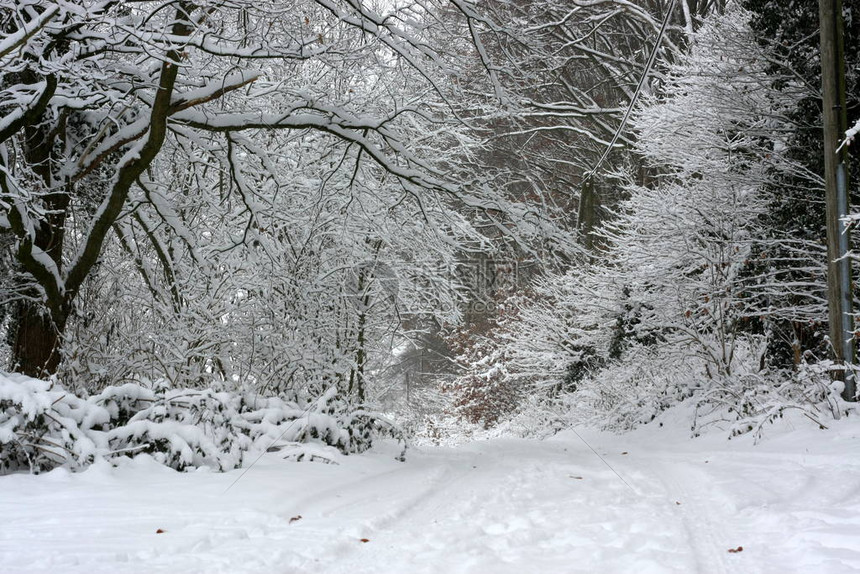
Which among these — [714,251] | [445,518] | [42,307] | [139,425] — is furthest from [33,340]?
[714,251]

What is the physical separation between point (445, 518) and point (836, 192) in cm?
535

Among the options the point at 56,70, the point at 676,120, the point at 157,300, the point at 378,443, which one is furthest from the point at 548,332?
the point at 56,70

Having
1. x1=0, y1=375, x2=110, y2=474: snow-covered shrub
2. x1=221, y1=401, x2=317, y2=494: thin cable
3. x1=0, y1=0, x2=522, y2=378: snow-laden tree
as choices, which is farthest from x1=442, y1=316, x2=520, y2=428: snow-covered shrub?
x1=0, y1=375, x2=110, y2=474: snow-covered shrub

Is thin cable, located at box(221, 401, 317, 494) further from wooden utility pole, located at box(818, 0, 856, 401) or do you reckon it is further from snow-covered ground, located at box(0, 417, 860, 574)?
wooden utility pole, located at box(818, 0, 856, 401)

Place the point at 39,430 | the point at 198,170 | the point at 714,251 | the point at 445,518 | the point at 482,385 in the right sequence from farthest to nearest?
1. the point at 482,385
2. the point at 714,251
3. the point at 198,170
4. the point at 39,430
5. the point at 445,518

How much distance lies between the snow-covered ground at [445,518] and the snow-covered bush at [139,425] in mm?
207

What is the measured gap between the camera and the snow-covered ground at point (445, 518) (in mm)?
3188

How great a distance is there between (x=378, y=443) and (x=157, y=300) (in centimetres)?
290

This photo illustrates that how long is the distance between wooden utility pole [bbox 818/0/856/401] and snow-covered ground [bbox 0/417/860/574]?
1180 mm

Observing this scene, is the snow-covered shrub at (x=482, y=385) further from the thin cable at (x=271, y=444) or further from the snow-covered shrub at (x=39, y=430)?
the snow-covered shrub at (x=39, y=430)

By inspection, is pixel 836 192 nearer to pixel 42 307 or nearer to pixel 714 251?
pixel 714 251

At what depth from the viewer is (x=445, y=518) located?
4246mm

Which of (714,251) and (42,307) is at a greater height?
(714,251)

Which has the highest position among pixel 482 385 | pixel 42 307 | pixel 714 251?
pixel 714 251
